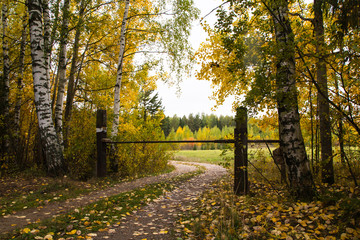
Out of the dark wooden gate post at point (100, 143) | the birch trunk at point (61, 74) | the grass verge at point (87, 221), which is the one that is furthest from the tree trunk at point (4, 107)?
the grass verge at point (87, 221)

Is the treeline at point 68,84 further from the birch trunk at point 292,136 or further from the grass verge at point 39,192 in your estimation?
the birch trunk at point 292,136

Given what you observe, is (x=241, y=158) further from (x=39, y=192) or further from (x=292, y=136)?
(x=39, y=192)

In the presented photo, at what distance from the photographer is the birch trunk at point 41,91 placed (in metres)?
5.96

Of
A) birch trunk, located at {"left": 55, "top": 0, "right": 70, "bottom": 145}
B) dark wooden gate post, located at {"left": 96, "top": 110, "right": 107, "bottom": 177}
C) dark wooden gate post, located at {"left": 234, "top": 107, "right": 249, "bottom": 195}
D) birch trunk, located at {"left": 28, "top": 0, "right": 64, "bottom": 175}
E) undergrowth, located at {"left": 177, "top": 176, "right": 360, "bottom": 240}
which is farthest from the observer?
dark wooden gate post, located at {"left": 96, "top": 110, "right": 107, "bottom": 177}

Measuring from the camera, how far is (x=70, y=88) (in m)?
7.99

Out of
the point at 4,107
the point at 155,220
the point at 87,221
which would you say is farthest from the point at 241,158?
the point at 4,107

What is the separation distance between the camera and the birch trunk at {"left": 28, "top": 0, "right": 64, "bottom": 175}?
235 inches

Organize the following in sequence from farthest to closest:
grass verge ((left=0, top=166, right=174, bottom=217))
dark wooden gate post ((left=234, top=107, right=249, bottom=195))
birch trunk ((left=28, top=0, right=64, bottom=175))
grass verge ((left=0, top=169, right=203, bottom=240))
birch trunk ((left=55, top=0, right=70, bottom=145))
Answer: birch trunk ((left=55, top=0, right=70, bottom=145)) < birch trunk ((left=28, top=0, right=64, bottom=175)) < dark wooden gate post ((left=234, top=107, right=249, bottom=195)) < grass verge ((left=0, top=166, right=174, bottom=217)) < grass verge ((left=0, top=169, right=203, bottom=240))

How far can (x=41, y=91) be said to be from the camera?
19.5 ft

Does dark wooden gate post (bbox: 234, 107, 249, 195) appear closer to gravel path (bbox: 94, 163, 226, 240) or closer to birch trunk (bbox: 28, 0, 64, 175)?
gravel path (bbox: 94, 163, 226, 240)

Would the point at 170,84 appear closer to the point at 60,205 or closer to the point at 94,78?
the point at 94,78

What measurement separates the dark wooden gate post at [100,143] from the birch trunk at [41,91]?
48.3 inches

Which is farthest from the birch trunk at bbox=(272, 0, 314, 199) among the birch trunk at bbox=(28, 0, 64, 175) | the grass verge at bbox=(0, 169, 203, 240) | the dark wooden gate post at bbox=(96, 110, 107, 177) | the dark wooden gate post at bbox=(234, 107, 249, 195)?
the birch trunk at bbox=(28, 0, 64, 175)

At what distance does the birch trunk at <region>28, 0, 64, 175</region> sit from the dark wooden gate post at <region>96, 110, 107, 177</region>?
4.03ft
